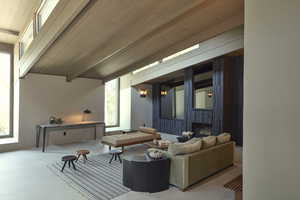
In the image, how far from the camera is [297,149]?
1.64 m

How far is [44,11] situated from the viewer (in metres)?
4.11

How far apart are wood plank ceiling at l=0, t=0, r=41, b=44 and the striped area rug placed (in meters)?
3.77

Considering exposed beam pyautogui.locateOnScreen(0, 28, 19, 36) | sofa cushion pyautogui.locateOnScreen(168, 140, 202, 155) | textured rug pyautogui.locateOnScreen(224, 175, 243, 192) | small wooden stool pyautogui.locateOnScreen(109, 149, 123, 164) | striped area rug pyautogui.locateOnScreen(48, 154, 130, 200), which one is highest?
exposed beam pyautogui.locateOnScreen(0, 28, 19, 36)

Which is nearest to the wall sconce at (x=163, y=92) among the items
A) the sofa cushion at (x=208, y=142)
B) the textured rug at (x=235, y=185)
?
the sofa cushion at (x=208, y=142)

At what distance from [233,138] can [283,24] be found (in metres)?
5.72

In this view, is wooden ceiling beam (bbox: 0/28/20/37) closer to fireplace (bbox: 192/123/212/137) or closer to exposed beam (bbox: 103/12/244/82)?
exposed beam (bbox: 103/12/244/82)

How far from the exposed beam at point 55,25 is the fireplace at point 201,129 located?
19.1ft

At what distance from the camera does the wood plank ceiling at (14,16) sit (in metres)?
4.09

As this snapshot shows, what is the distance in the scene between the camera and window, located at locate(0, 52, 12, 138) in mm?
Answer: 6168

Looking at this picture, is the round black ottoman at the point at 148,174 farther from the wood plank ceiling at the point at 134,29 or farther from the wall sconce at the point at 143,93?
the wall sconce at the point at 143,93

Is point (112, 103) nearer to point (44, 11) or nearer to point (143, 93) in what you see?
point (143, 93)

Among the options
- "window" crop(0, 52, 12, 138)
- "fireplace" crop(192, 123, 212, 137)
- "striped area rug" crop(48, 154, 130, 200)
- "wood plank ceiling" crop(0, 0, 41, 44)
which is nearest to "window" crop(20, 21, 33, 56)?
"wood plank ceiling" crop(0, 0, 41, 44)

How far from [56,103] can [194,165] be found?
18.4 feet

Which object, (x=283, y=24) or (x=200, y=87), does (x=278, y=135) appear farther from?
(x=200, y=87)
